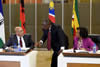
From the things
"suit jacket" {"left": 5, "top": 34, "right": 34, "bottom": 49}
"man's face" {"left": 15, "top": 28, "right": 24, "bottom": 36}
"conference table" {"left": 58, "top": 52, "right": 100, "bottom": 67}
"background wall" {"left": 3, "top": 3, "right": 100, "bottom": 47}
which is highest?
"background wall" {"left": 3, "top": 3, "right": 100, "bottom": 47}

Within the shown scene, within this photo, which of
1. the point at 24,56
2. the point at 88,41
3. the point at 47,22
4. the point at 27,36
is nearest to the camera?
the point at 24,56

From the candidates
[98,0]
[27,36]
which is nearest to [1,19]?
[27,36]

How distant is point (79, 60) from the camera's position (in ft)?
10.9

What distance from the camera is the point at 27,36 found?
4.66 metres

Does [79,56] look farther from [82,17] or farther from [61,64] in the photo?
[82,17]

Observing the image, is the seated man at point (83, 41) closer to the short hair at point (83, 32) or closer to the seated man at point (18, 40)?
the short hair at point (83, 32)

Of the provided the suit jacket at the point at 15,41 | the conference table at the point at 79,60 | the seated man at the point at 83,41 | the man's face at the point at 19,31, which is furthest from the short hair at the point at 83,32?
the man's face at the point at 19,31

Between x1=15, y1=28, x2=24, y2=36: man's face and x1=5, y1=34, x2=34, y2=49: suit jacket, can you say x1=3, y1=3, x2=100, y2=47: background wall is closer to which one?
x1=5, y1=34, x2=34, y2=49: suit jacket

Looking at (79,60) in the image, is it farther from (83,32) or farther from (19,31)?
(19,31)

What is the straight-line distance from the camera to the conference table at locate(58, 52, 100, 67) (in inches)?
129

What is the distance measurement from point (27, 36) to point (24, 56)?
1.19m

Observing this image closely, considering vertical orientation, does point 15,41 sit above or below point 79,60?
above

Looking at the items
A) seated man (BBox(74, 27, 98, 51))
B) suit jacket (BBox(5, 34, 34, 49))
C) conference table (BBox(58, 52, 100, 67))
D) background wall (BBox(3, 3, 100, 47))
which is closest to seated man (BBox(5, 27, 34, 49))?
suit jacket (BBox(5, 34, 34, 49))

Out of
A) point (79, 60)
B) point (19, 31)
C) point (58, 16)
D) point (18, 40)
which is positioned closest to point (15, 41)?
point (18, 40)
